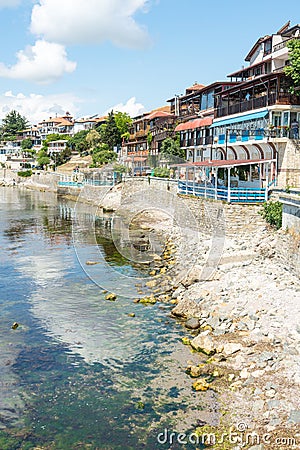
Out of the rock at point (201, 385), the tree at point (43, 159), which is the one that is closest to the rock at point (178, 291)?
the rock at point (201, 385)

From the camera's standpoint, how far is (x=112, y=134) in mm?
90812

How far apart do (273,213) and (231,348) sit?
11.3m

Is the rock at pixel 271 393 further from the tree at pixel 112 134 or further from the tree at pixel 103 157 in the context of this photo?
the tree at pixel 112 134

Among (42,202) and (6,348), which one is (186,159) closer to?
(42,202)

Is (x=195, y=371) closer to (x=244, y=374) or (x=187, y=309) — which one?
(x=244, y=374)

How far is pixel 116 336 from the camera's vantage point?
1744 centimetres

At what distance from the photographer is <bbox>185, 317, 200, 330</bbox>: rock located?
1777 cm

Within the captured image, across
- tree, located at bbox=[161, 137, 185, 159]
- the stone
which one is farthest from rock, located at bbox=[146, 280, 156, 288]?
tree, located at bbox=[161, 137, 185, 159]

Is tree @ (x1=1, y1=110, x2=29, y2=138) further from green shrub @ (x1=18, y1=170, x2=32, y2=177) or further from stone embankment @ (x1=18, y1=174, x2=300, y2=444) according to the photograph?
stone embankment @ (x1=18, y1=174, x2=300, y2=444)

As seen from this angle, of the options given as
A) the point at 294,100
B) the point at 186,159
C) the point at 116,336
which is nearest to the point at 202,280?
the point at 116,336

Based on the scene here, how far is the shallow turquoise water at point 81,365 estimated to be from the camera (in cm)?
1184

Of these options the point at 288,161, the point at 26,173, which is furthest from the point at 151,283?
the point at 26,173

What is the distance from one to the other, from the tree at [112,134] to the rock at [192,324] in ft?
247

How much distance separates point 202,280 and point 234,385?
29.7ft
